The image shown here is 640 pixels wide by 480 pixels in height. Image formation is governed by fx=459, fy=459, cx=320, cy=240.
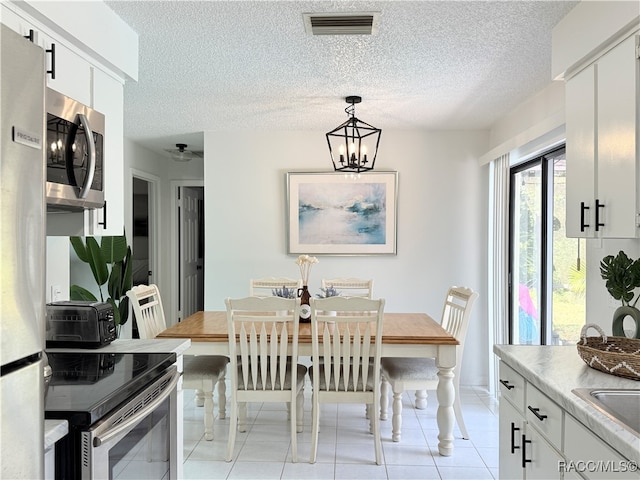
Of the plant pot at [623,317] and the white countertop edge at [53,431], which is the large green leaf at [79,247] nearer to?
the white countertop edge at [53,431]

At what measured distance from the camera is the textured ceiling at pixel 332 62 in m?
2.12

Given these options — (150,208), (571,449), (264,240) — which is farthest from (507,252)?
(150,208)

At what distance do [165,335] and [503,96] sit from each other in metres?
2.98

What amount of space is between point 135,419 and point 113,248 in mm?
3145

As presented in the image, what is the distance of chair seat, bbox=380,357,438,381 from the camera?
309cm

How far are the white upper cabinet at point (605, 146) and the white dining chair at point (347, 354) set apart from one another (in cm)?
120

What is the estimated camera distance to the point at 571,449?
1.44 metres

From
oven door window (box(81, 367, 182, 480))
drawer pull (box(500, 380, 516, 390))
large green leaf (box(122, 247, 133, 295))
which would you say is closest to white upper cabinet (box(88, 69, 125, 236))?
oven door window (box(81, 367, 182, 480))

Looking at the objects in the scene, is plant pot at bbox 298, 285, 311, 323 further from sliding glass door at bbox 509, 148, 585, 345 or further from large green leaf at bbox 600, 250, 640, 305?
large green leaf at bbox 600, 250, 640, 305

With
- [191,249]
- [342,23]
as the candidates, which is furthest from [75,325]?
[191,249]

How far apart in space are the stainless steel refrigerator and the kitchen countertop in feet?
4.62

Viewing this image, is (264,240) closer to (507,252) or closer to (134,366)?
(507,252)

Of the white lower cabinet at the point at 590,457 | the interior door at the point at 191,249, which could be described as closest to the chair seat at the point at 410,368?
the white lower cabinet at the point at 590,457

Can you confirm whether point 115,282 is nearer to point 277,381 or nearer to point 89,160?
point 277,381
